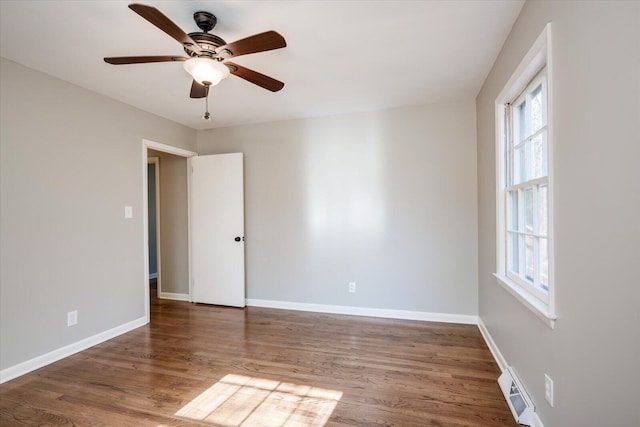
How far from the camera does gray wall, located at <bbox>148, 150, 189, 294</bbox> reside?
4.38 meters

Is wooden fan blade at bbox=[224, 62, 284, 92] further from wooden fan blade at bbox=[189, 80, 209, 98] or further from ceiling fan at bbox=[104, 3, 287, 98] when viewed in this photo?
wooden fan blade at bbox=[189, 80, 209, 98]

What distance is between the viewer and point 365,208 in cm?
362

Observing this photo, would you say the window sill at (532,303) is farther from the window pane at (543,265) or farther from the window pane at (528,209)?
the window pane at (528,209)

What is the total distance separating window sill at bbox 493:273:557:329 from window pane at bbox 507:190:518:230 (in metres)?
0.42

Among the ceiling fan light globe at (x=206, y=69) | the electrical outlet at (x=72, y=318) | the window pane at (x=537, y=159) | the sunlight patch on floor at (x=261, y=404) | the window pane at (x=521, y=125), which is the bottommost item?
the sunlight patch on floor at (x=261, y=404)

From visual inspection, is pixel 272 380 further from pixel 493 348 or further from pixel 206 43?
pixel 206 43

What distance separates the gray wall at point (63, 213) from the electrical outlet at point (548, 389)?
143 inches

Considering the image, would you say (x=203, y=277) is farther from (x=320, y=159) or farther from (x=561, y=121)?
(x=561, y=121)

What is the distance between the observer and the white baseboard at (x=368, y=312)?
3355 mm

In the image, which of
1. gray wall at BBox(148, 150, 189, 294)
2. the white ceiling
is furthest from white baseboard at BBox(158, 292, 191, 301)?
the white ceiling

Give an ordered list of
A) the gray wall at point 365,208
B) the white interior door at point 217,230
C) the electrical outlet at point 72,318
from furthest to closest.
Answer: the white interior door at point 217,230
the gray wall at point 365,208
the electrical outlet at point 72,318

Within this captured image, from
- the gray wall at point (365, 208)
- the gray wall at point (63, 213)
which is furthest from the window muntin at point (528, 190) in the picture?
the gray wall at point (63, 213)

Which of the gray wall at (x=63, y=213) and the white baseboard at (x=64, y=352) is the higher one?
the gray wall at (x=63, y=213)

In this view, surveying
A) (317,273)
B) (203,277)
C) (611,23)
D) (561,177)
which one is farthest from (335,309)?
(611,23)
